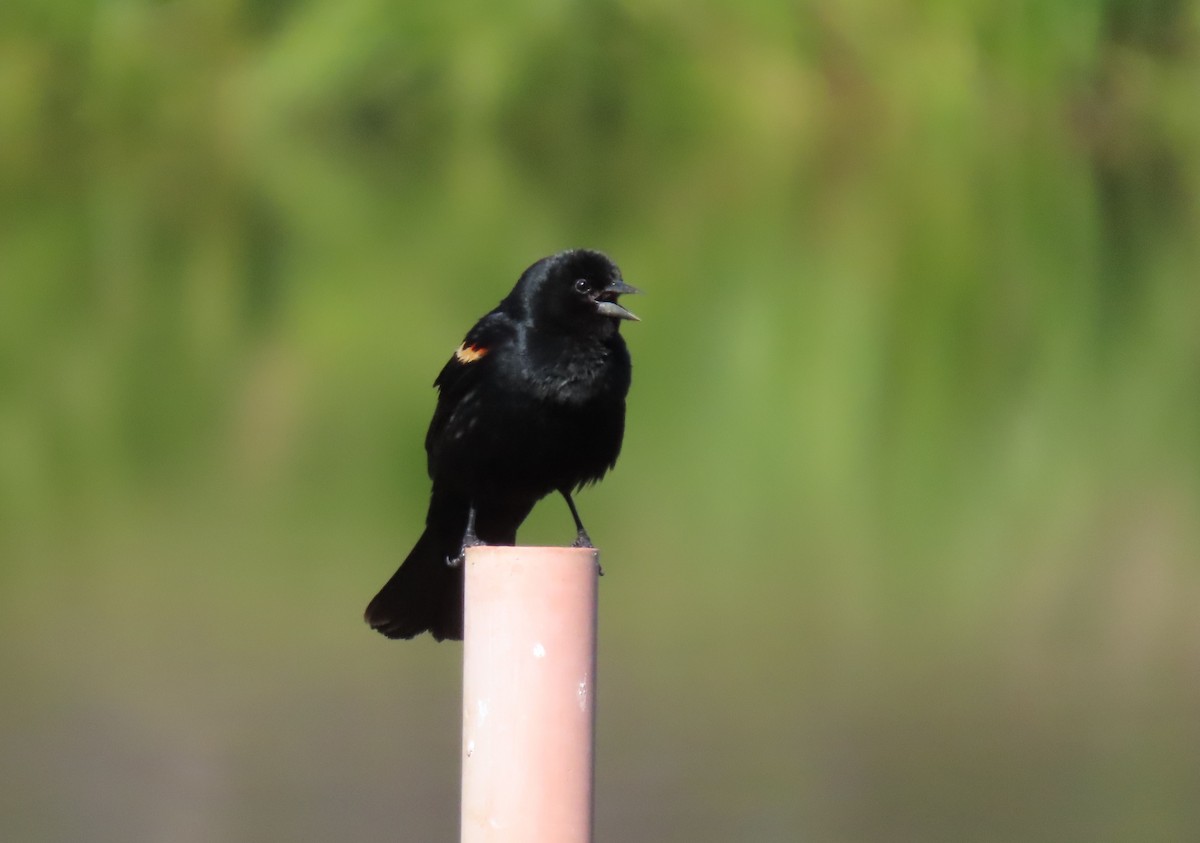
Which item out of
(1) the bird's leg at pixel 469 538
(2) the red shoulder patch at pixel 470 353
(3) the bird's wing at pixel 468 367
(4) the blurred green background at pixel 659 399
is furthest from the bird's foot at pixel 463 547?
(4) the blurred green background at pixel 659 399

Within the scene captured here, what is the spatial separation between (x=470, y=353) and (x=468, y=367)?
29mm

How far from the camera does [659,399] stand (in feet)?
29.2

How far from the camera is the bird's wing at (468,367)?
3498 mm

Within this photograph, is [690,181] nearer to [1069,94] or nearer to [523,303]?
[1069,94]

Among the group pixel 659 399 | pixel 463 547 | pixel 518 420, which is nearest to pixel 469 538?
pixel 463 547

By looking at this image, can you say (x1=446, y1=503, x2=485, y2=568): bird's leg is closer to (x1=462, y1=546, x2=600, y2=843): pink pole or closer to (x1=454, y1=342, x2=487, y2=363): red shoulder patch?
(x1=454, y1=342, x2=487, y2=363): red shoulder patch

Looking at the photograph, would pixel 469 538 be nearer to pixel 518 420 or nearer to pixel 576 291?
pixel 518 420

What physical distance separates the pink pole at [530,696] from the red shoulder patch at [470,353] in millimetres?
990

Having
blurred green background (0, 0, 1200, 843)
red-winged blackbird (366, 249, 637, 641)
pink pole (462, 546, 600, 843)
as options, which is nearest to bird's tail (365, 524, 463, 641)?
red-winged blackbird (366, 249, 637, 641)

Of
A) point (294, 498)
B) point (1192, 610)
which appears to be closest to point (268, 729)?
point (294, 498)

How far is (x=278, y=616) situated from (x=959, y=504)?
9.89 ft

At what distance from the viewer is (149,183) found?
14828mm

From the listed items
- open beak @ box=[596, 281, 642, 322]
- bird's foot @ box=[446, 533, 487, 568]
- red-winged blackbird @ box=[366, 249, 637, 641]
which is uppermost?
open beak @ box=[596, 281, 642, 322]

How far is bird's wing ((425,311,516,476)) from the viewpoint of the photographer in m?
3.50
